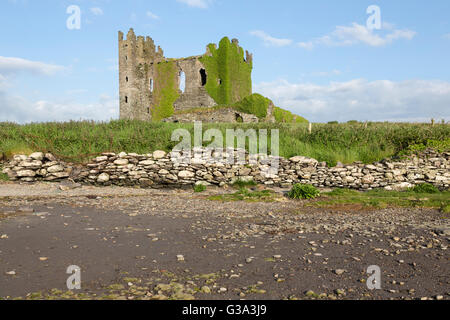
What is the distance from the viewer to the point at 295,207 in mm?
8594

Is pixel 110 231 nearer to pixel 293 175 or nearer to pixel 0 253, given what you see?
pixel 0 253

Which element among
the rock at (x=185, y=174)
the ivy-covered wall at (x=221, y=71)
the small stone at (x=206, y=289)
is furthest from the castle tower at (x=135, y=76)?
the small stone at (x=206, y=289)

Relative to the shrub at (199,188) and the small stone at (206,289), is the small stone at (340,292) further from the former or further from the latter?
the shrub at (199,188)

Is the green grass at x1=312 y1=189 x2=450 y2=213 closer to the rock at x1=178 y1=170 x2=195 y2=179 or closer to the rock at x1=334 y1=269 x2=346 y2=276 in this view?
the rock at x1=334 y1=269 x2=346 y2=276

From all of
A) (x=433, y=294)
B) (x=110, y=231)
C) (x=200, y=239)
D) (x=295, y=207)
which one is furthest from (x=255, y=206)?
(x=433, y=294)

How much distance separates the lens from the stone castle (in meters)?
42.2

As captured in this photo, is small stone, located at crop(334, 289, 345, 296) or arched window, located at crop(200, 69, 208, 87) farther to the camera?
arched window, located at crop(200, 69, 208, 87)

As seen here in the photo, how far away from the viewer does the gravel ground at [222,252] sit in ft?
11.7

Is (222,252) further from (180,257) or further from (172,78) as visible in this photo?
(172,78)

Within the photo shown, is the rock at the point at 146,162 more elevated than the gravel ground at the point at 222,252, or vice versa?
the rock at the point at 146,162

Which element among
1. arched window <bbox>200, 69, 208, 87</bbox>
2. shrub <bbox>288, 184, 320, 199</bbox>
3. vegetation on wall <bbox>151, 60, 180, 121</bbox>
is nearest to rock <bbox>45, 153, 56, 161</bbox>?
shrub <bbox>288, 184, 320, 199</bbox>

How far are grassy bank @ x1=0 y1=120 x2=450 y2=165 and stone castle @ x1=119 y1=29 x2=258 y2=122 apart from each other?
85.6ft

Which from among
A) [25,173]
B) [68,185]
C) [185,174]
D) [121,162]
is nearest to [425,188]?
[185,174]

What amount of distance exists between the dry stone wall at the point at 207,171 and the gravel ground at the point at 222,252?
464 centimetres
